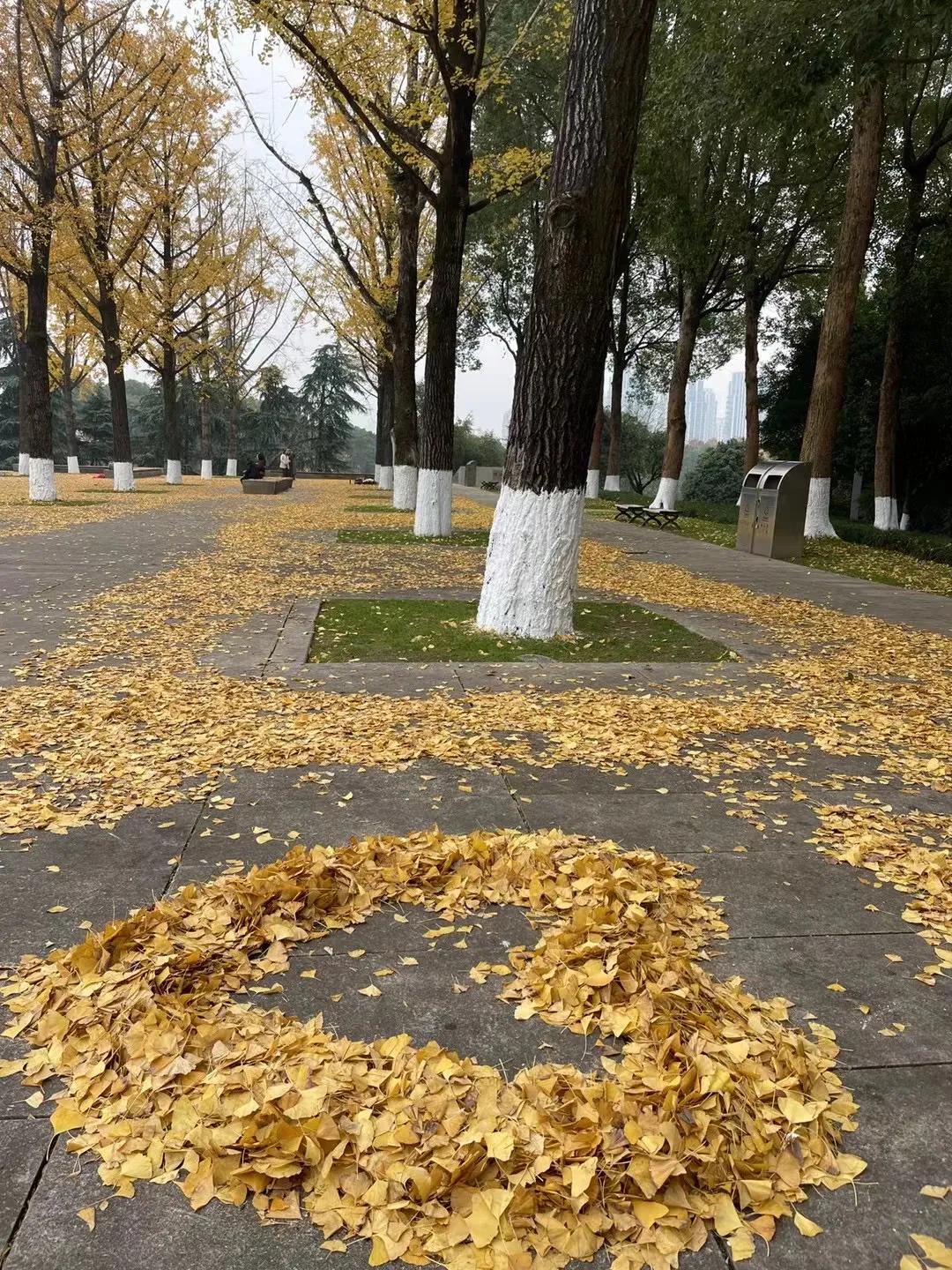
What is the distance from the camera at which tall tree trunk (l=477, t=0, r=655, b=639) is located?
20.0 feet

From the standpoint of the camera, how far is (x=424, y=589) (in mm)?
9156

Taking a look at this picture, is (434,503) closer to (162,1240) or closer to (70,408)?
(162,1240)

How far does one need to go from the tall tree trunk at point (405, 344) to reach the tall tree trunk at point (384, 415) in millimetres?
6960

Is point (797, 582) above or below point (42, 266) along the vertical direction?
below

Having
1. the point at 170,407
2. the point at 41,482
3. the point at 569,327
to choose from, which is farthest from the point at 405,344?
the point at 170,407

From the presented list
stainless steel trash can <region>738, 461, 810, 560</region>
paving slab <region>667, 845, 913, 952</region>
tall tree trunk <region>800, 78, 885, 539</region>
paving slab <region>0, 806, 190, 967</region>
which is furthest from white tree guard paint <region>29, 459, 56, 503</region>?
paving slab <region>667, 845, 913, 952</region>

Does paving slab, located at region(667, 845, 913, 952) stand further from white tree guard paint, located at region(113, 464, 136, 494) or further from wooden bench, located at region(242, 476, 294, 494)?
wooden bench, located at region(242, 476, 294, 494)

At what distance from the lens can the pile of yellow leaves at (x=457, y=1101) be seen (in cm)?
160

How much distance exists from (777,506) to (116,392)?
17758 mm

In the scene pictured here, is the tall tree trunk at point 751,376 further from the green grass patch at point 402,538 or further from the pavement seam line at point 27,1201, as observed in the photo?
the pavement seam line at point 27,1201

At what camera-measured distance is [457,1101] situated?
1.85 m

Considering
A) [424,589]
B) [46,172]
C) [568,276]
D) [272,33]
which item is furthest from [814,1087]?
[46,172]

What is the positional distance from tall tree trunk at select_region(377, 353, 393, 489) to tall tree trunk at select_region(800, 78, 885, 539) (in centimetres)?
1399

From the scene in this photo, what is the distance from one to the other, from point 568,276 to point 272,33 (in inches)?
332
